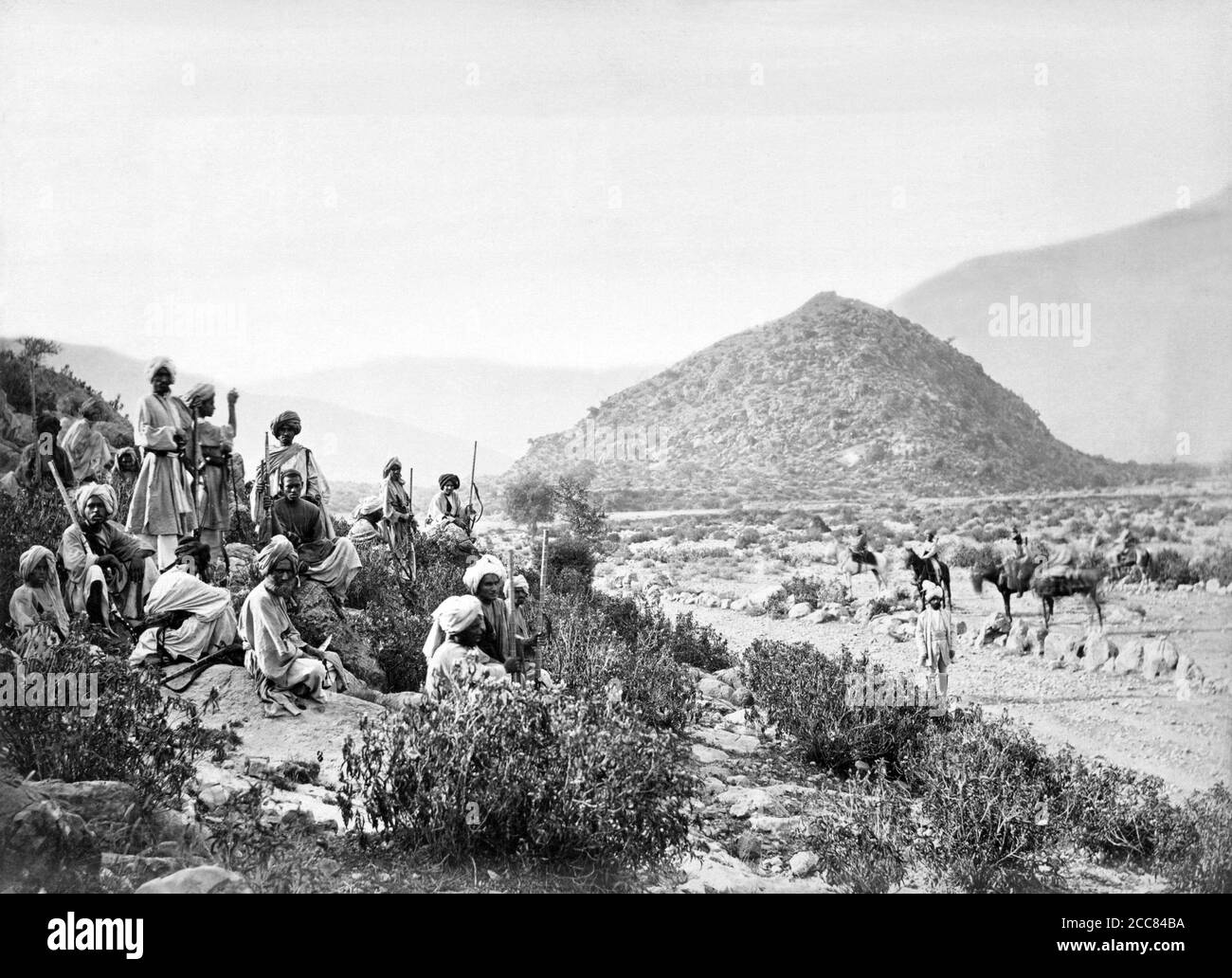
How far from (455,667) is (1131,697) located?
16.9ft

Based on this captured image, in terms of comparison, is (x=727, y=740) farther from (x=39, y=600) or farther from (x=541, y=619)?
(x=39, y=600)

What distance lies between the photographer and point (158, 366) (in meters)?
7.63

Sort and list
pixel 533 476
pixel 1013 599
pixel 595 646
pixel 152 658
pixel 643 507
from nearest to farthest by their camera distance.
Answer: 1. pixel 152 658
2. pixel 595 646
3. pixel 1013 599
4. pixel 533 476
5. pixel 643 507

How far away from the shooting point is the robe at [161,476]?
770 cm

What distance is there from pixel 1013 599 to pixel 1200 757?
→ 6.60ft

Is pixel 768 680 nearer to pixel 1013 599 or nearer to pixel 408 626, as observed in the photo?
pixel 1013 599

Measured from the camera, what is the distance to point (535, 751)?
593 centimetres

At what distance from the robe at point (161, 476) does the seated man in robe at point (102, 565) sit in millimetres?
180

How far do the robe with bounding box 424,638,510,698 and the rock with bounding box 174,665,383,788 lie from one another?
0.66m

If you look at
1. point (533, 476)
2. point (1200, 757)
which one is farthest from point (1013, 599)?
point (533, 476)

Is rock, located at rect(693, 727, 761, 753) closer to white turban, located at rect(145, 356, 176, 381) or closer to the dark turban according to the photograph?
the dark turban

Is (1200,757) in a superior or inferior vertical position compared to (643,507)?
inferior

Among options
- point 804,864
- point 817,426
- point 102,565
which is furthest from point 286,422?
point 817,426

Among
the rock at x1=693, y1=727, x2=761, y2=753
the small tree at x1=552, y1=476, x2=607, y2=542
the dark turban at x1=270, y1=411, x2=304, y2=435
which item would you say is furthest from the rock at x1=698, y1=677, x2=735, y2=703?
the dark turban at x1=270, y1=411, x2=304, y2=435
